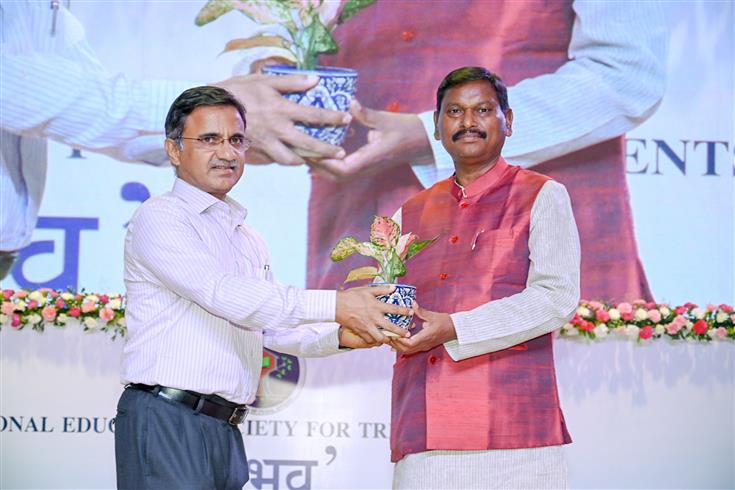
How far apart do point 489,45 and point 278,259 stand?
5.23ft

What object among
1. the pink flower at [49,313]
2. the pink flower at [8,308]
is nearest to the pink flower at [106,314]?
the pink flower at [49,313]

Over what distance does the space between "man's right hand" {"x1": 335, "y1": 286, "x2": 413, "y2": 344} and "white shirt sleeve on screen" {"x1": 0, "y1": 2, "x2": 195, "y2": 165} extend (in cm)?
252

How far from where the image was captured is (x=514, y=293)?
119 inches

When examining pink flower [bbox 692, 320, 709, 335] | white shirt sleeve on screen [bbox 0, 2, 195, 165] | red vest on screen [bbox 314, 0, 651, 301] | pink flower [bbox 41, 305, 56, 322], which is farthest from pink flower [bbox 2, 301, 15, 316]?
pink flower [bbox 692, 320, 709, 335]

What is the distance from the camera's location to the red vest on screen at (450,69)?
5.26m

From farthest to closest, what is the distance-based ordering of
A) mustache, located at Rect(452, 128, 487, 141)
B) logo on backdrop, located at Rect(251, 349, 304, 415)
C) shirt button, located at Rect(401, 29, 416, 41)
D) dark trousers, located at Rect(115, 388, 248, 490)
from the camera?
shirt button, located at Rect(401, 29, 416, 41), logo on backdrop, located at Rect(251, 349, 304, 415), mustache, located at Rect(452, 128, 487, 141), dark trousers, located at Rect(115, 388, 248, 490)

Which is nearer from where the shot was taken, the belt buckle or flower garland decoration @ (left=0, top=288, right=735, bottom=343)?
the belt buckle

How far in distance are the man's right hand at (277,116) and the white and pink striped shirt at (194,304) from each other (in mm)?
2217

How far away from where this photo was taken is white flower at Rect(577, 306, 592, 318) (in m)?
5.14

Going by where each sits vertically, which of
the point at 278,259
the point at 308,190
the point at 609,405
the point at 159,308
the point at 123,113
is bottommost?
the point at 609,405

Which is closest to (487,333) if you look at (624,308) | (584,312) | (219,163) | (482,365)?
(482,365)

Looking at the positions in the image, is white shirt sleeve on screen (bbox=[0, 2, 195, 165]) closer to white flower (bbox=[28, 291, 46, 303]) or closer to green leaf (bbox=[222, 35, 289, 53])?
green leaf (bbox=[222, 35, 289, 53])

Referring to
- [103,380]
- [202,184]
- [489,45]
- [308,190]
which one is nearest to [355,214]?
[308,190]

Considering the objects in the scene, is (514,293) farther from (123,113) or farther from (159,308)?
(123,113)
